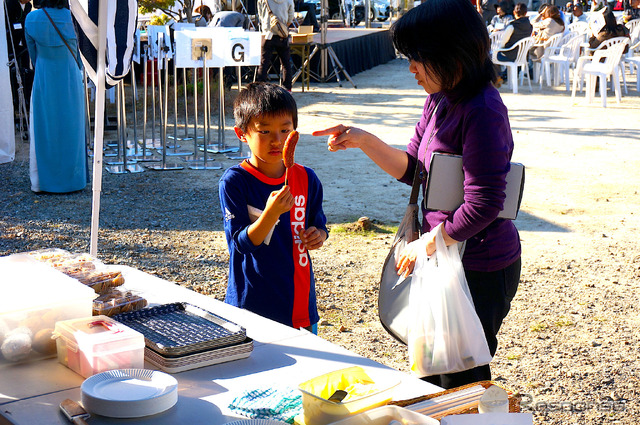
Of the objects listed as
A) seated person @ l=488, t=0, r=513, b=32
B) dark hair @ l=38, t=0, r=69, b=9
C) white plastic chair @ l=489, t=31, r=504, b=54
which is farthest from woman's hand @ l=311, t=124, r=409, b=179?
seated person @ l=488, t=0, r=513, b=32

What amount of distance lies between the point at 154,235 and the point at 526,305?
2.95m

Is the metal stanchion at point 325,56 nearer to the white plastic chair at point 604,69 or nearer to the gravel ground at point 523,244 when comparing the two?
the white plastic chair at point 604,69

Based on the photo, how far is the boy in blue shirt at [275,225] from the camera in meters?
2.47

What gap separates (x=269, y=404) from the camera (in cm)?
161

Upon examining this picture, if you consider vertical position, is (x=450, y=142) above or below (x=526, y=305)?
above

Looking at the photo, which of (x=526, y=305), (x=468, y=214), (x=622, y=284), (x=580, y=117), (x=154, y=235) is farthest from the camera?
(x=580, y=117)

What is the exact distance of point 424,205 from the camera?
231 centimetres

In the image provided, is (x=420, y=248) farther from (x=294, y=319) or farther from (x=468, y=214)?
(x=294, y=319)

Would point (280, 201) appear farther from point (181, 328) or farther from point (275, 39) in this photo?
point (275, 39)

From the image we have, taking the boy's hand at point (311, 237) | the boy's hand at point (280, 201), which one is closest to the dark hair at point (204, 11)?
the boy's hand at point (311, 237)

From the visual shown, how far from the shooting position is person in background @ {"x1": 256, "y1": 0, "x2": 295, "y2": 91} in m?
12.1

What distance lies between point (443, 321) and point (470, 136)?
0.55m

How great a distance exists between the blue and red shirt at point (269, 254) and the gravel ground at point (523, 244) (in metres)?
1.38

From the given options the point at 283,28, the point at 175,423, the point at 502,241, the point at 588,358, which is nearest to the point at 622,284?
the point at 588,358
